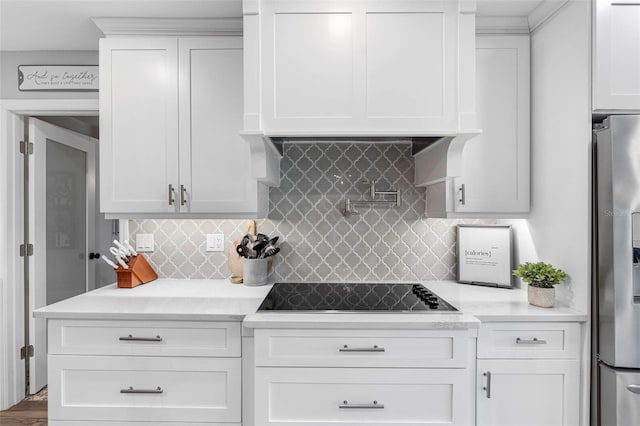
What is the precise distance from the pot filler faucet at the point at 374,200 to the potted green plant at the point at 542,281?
2.66ft

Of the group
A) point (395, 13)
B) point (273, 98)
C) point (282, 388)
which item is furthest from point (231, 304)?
point (395, 13)

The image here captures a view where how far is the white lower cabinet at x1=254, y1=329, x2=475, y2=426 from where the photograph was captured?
1.61 meters

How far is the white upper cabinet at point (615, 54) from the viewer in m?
1.64

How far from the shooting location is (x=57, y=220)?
10.2 feet

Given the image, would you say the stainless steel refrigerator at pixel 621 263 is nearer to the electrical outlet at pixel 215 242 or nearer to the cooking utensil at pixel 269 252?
the cooking utensil at pixel 269 252

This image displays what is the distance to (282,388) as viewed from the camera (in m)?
1.61

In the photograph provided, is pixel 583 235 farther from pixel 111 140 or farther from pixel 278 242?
pixel 111 140

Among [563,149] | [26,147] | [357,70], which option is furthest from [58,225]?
[563,149]

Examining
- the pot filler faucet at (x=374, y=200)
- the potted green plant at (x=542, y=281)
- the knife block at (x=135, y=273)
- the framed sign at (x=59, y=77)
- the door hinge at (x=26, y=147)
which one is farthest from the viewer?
the door hinge at (x=26, y=147)

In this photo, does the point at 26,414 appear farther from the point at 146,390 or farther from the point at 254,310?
the point at 254,310

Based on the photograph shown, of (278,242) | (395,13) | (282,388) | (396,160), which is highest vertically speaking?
(395,13)

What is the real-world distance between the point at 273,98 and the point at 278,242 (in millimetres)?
928

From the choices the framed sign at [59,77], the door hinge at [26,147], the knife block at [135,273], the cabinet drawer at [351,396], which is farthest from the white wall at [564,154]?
the door hinge at [26,147]

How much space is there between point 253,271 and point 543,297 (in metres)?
1.47
